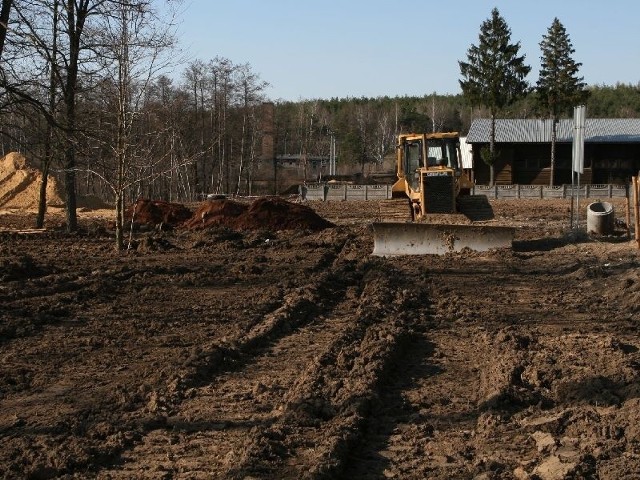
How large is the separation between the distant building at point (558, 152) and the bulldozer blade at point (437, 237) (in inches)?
1781

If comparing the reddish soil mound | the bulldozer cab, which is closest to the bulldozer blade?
the bulldozer cab

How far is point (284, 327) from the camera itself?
1093 cm

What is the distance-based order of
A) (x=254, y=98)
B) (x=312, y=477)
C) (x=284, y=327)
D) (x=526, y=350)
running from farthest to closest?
(x=254, y=98) < (x=284, y=327) < (x=526, y=350) < (x=312, y=477)

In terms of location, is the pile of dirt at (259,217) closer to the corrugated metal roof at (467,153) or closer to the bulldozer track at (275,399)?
the bulldozer track at (275,399)

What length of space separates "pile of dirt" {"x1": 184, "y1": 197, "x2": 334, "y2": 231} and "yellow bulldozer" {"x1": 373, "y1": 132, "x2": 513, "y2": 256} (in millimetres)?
4065

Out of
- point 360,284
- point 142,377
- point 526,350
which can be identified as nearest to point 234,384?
point 142,377

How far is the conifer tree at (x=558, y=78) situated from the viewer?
6250cm

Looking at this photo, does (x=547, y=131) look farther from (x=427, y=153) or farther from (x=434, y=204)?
(x=434, y=204)

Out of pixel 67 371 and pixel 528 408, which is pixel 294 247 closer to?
pixel 67 371

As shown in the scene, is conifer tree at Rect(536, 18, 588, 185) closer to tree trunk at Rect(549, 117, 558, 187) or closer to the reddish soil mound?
tree trunk at Rect(549, 117, 558, 187)

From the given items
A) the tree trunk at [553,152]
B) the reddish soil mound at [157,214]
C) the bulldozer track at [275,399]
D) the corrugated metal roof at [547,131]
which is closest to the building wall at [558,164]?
the corrugated metal roof at [547,131]

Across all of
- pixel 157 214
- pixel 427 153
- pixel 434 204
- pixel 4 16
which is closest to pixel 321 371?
pixel 4 16

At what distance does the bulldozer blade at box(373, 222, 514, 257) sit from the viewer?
1920cm

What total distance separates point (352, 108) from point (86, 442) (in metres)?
120
